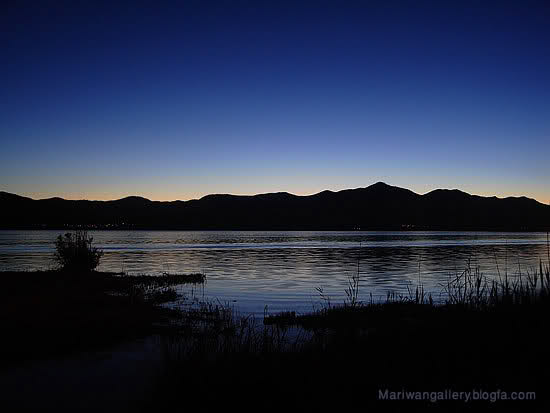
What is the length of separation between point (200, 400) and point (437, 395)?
459 cm

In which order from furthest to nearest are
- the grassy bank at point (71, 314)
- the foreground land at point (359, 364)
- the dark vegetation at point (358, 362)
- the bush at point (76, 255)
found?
the bush at point (76, 255), the grassy bank at point (71, 314), the dark vegetation at point (358, 362), the foreground land at point (359, 364)

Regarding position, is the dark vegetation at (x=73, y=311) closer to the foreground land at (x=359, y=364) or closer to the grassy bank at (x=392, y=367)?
the foreground land at (x=359, y=364)

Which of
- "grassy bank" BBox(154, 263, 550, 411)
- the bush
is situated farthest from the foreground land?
the bush

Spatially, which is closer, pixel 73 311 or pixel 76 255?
pixel 73 311

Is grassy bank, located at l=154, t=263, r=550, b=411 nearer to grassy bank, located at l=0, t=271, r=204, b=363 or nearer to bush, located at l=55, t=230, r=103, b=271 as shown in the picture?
grassy bank, located at l=0, t=271, r=204, b=363

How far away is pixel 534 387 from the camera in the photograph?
324 inches

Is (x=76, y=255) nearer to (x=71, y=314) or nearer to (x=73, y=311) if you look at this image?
(x=73, y=311)

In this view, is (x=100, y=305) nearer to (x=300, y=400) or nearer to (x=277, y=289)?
(x=277, y=289)

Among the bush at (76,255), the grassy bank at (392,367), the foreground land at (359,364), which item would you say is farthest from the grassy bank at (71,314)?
the grassy bank at (392,367)

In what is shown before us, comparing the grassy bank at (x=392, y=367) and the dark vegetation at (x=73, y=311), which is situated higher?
the grassy bank at (x=392, y=367)

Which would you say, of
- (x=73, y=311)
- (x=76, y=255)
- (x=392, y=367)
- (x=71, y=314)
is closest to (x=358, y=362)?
(x=392, y=367)

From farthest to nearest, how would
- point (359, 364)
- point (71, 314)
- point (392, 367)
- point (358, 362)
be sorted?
point (71, 314), point (358, 362), point (359, 364), point (392, 367)

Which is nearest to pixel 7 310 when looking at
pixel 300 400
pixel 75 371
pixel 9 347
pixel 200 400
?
pixel 9 347

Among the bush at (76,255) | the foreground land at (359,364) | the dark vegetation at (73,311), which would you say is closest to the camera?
the foreground land at (359,364)
